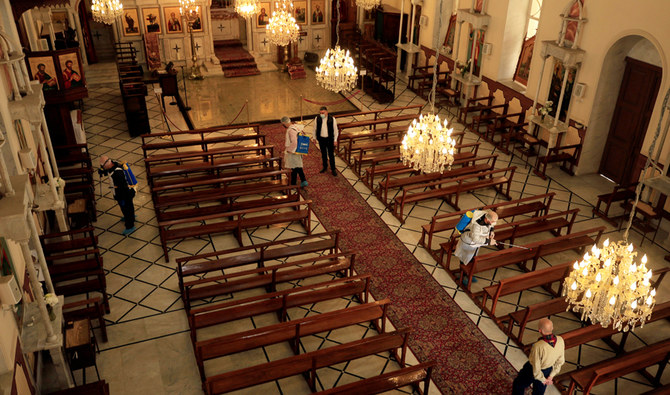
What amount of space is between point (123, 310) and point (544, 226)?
7.08m

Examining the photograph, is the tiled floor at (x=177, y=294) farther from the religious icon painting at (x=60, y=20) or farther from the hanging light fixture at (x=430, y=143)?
the religious icon painting at (x=60, y=20)

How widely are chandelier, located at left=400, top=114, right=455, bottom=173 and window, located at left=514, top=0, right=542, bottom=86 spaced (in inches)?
276

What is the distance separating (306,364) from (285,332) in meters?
0.57

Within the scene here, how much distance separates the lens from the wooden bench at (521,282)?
7.68m

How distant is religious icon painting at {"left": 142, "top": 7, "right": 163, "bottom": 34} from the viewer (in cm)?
1830

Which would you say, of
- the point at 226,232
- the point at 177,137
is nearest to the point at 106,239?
the point at 226,232

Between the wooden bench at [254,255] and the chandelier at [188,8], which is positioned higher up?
the chandelier at [188,8]

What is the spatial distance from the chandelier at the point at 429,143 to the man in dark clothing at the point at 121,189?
15.9 feet

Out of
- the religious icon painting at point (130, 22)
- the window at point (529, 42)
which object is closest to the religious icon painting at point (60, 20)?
the religious icon painting at point (130, 22)

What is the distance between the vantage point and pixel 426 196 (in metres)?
10.4

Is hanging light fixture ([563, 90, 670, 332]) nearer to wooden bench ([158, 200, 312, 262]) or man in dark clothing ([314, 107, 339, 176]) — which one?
wooden bench ([158, 200, 312, 262])

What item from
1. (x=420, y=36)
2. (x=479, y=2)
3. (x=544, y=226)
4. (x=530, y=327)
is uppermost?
(x=479, y=2)

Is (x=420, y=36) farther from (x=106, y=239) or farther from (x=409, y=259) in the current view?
(x=106, y=239)

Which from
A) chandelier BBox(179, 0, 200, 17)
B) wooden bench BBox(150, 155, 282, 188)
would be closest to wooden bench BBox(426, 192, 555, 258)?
wooden bench BBox(150, 155, 282, 188)
